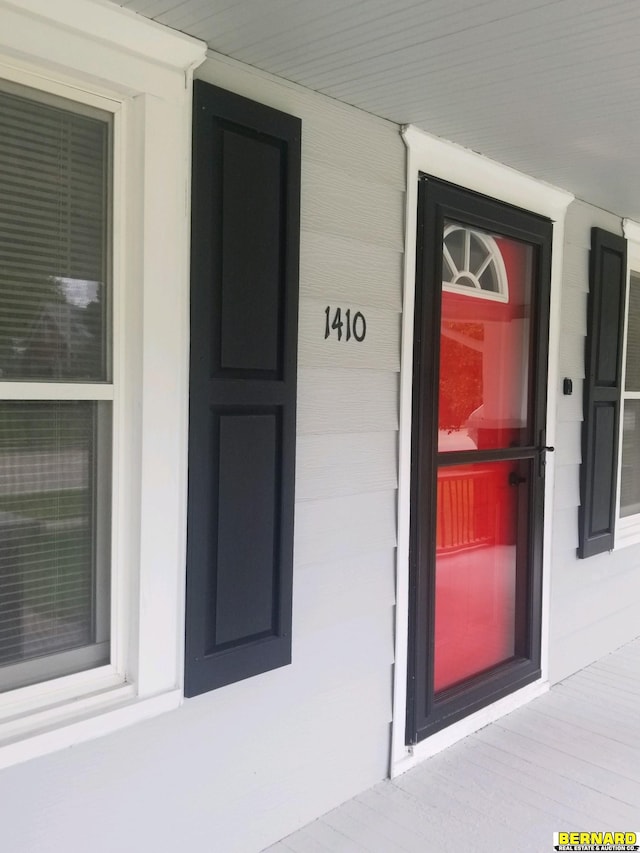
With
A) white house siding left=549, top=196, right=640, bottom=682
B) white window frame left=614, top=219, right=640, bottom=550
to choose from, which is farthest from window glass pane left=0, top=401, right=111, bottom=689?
white window frame left=614, top=219, right=640, bottom=550

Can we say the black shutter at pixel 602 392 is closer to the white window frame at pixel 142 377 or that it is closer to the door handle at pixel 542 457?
the door handle at pixel 542 457

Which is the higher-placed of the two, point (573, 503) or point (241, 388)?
point (241, 388)

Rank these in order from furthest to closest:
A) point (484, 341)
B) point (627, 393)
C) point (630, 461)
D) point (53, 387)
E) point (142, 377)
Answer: point (630, 461) < point (627, 393) < point (484, 341) < point (142, 377) < point (53, 387)

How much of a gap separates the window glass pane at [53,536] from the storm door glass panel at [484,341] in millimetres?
1465

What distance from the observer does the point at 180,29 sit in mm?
1811

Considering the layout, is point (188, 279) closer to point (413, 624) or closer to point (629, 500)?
point (413, 624)

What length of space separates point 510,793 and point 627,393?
2351 mm

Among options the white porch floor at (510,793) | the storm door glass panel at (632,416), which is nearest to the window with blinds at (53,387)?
the white porch floor at (510,793)

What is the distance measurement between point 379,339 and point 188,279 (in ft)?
2.67

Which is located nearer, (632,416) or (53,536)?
(53,536)

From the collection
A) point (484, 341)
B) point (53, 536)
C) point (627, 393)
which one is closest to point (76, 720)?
point (53, 536)

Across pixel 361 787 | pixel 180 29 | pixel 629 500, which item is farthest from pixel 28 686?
pixel 629 500

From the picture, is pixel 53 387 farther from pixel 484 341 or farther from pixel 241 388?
pixel 484 341

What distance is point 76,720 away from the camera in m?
1.69
